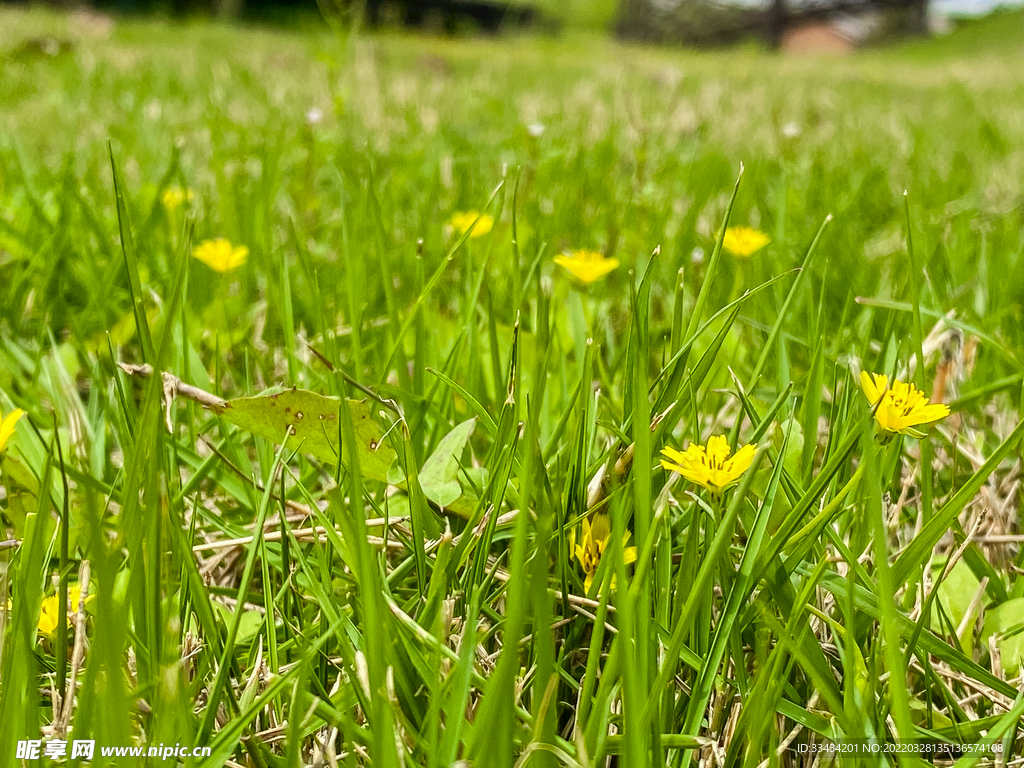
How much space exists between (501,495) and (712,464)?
17cm

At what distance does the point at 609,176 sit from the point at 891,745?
184cm

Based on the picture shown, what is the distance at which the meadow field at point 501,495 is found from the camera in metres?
0.48

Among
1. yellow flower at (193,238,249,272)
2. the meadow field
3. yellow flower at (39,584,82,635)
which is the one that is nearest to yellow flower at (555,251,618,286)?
the meadow field

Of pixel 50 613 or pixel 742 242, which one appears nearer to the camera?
pixel 50 613

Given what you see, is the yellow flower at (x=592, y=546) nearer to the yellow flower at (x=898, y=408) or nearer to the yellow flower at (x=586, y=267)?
the yellow flower at (x=898, y=408)

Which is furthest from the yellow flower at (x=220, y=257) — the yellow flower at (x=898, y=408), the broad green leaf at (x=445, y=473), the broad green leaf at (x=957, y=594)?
the broad green leaf at (x=957, y=594)

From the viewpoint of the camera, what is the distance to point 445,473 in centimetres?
70

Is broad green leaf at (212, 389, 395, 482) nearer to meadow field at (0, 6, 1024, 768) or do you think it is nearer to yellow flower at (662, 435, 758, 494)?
meadow field at (0, 6, 1024, 768)

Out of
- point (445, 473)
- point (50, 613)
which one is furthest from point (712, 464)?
point (50, 613)

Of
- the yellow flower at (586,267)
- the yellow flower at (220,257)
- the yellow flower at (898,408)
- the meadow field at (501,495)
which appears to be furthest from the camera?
the yellow flower at (220,257)

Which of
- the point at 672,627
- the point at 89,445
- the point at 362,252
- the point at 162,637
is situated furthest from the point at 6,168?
the point at 672,627

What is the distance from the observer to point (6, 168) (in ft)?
6.10

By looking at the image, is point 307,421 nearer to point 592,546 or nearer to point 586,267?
point 592,546

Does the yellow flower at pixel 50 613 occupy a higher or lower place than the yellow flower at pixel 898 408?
lower
